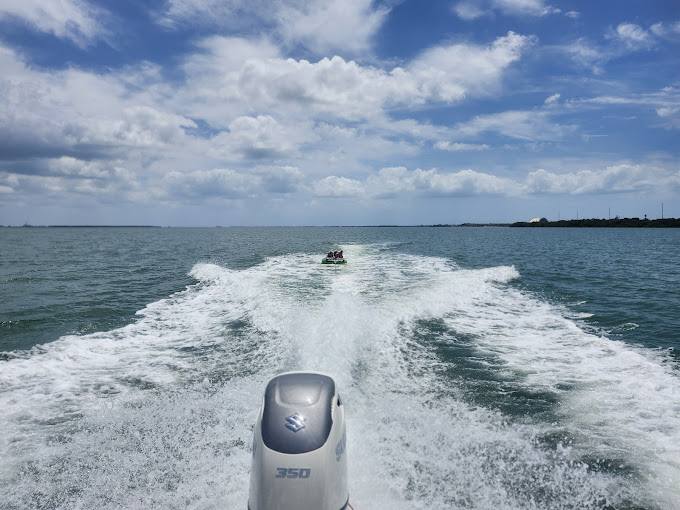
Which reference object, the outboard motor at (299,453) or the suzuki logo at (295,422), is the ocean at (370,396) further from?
the suzuki logo at (295,422)

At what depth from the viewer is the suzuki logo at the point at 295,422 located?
14.0 feet

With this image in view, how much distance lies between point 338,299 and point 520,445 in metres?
10.9

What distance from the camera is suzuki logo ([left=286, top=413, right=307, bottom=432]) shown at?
Result: 428 centimetres

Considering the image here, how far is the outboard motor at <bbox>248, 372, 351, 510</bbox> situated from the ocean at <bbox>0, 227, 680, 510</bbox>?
3.69 feet

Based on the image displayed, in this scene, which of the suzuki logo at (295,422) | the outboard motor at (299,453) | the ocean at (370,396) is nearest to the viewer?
the outboard motor at (299,453)

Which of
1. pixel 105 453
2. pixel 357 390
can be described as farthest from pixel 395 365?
pixel 105 453

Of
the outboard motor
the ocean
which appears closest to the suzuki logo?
the outboard motor

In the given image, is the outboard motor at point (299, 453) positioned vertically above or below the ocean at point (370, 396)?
above

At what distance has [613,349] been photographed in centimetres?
1065

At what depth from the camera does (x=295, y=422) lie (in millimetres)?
4324

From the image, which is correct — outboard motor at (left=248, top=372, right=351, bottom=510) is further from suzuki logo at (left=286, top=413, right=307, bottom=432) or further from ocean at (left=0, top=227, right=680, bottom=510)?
ocean at (left=0, top=227, right=680, bottom=510)

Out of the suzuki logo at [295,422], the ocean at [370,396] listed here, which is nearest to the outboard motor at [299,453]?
the suzuki logo at [295,422]

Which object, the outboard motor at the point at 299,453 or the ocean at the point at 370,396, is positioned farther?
the ocean at the point at 370,396

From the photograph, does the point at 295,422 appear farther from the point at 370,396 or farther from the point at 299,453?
the point at 370,396
